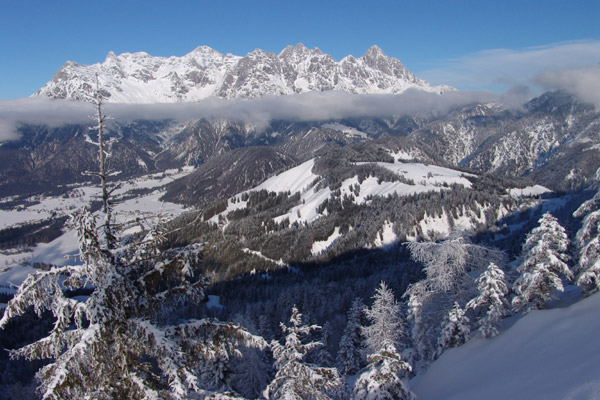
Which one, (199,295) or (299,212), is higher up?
(199,295)

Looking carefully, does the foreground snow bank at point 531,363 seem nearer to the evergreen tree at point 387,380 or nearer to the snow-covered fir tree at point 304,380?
the evergreen tree at point 387,380

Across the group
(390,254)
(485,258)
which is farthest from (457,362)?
(390,254)

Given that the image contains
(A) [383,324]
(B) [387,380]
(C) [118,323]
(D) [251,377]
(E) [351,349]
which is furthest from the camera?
(E) [351,349]

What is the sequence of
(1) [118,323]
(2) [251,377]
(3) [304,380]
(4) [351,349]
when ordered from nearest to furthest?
(1) [118,323]
(3) [304,380]
(2) [251,377]
(4) [351,349]

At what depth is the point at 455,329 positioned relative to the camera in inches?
1093

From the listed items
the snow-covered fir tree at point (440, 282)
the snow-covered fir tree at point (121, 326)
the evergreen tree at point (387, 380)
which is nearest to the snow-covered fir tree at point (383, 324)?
the snow-covered fir tree at point (440, 282)

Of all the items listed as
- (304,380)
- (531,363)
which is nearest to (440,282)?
(531,363)

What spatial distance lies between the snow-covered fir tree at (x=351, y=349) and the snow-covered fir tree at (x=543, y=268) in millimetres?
27419

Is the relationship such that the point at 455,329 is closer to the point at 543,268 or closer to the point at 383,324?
the point at 543,268

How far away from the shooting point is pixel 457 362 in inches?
1008

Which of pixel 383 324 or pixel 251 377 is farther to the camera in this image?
pixel 251 377

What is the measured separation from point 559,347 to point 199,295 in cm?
1990

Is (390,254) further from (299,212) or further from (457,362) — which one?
(457,362)

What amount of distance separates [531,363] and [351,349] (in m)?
34.3
